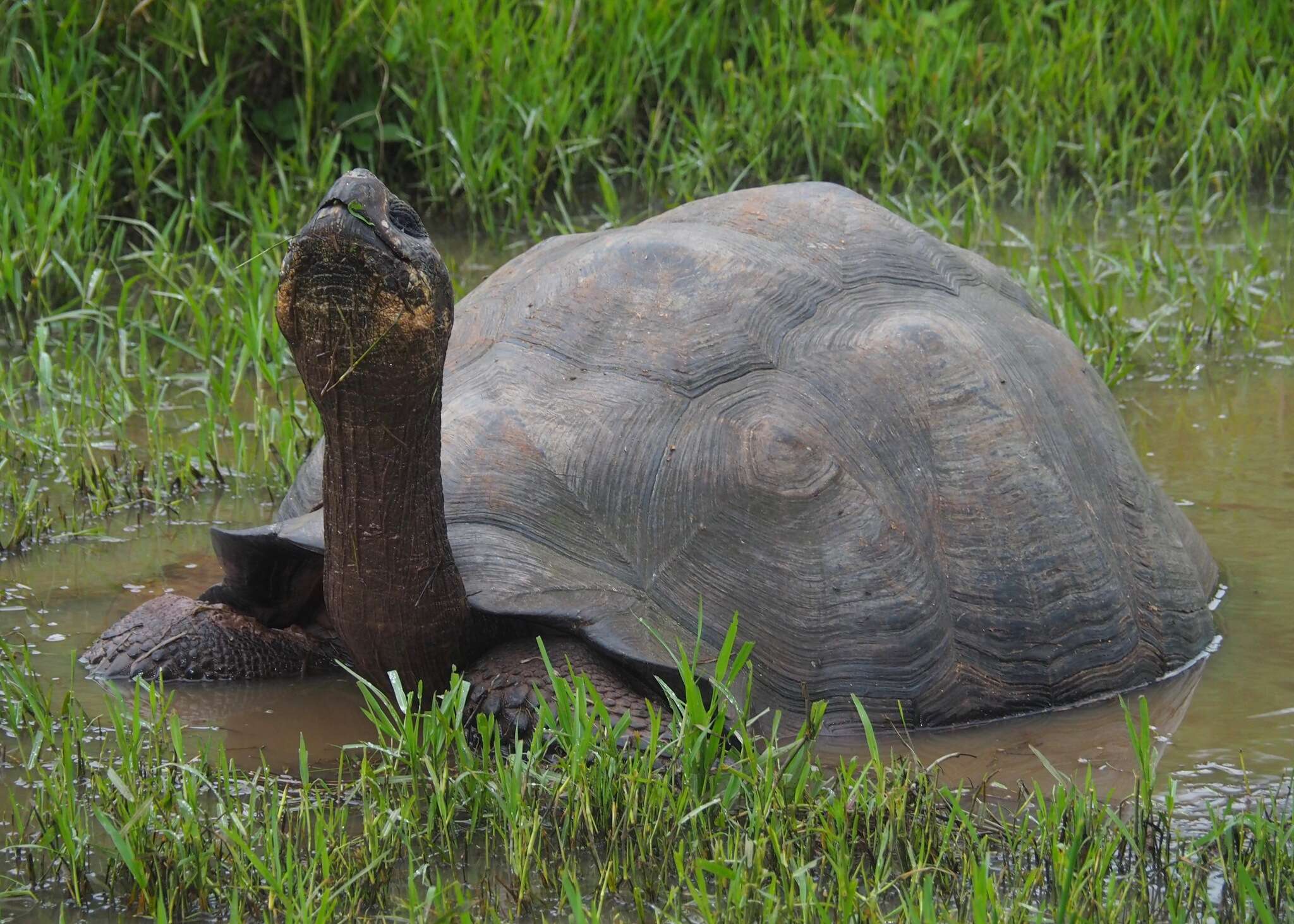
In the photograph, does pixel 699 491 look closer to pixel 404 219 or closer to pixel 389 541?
pixel 389 541

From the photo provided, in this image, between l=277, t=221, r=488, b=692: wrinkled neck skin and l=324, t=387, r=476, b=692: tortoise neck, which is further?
l=324, t=387, r=476, b=692: tortoise neck

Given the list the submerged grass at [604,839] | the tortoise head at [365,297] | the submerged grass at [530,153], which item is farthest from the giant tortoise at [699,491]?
the submerged grass at [530,153]

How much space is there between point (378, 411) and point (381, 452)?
8 centimetres

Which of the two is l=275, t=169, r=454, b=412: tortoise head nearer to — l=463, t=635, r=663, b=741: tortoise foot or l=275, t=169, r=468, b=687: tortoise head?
l=275, t=169, r=468, b=687: tortoise head

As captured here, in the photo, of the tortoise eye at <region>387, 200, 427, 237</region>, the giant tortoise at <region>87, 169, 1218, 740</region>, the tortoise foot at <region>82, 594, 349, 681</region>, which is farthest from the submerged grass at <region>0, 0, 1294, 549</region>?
the tortoise eye at <region>387, 200, 427, 237</region>

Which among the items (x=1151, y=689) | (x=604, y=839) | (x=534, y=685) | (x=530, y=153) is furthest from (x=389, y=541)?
(x=530, y=153)

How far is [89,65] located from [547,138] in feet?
5.59

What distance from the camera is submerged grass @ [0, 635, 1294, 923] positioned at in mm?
2422

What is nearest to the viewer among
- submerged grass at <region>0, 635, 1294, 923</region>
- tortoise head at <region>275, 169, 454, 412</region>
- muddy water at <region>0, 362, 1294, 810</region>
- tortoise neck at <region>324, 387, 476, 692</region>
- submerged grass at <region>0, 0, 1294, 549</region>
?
submerged grass at <region>0, 635, 1294, 923</region>

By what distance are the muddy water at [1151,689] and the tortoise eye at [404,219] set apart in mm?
992

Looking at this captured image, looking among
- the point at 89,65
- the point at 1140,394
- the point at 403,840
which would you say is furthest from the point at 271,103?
the point at 403,840

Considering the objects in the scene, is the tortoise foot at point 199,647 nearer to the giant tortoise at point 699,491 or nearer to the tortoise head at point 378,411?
the giant tortoise at point 699,491

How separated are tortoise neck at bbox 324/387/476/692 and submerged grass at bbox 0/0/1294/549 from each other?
146cm

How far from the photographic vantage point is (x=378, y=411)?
293 centimetres
